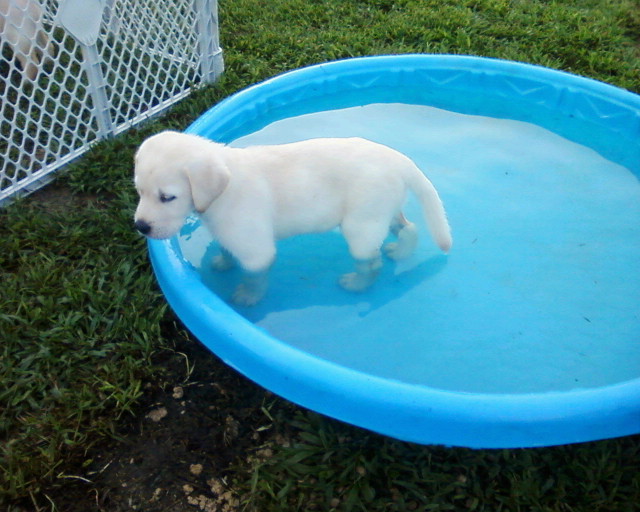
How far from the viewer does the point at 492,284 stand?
3131mm

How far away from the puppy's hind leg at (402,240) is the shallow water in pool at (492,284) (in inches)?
2.5

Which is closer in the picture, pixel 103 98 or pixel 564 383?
pixel 564 383

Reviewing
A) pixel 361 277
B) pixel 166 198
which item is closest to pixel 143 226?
pixel 166 198

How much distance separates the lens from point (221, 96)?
4.40 metres

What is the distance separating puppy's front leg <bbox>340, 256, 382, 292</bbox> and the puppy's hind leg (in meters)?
0.16

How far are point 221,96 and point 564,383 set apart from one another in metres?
3.21

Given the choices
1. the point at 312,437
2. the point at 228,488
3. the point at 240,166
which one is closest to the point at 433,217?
the point at 240,166

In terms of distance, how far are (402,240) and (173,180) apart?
56.4 inches

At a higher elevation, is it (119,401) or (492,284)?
(492,284)

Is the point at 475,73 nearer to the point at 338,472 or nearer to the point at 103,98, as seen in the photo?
the point at 103,98

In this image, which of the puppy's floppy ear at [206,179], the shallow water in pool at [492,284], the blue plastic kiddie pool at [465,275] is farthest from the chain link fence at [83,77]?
the puppy's floppy ear at [206,179]

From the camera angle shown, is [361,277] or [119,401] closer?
[119,401]

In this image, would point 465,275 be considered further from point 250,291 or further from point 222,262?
point 222,262

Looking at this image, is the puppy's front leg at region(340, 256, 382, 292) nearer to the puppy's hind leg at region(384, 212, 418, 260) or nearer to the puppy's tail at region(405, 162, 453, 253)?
the puppy's hind leg at region(384, 212, 418, 260)
